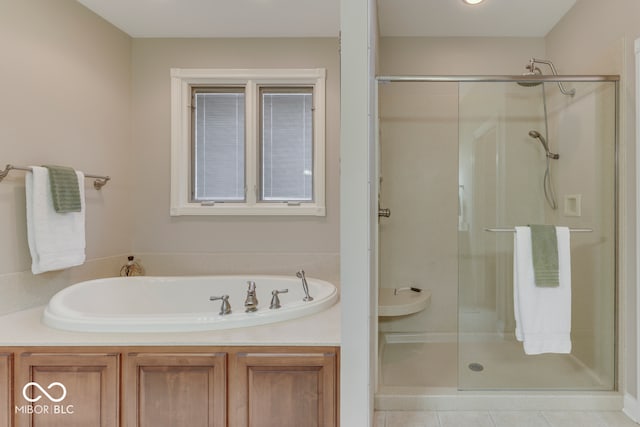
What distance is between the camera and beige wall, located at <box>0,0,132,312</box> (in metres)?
1.84

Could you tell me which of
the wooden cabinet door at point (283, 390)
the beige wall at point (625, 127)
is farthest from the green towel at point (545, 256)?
the wooden cabinet door at point (283, 390)

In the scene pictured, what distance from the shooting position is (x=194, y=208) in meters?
2.66

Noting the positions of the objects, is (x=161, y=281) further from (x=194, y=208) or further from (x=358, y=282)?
(x=358, y=282)

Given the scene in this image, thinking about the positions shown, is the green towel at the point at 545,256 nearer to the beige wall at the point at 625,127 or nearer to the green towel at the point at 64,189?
the beige wall at the point at 625,127

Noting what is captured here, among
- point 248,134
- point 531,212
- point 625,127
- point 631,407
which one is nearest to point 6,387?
point 248,134

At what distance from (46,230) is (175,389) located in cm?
123

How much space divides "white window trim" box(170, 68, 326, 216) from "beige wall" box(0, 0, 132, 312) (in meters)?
0.39

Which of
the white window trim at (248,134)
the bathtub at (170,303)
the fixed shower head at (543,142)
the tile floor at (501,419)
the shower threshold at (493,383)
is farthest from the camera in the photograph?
the white window trim at (248,134)

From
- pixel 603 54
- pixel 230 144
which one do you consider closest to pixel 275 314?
pixel 230 144

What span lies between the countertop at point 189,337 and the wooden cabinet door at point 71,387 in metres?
0.06

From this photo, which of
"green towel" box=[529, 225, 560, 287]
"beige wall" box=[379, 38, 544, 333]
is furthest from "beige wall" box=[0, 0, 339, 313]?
"green towel" box=[529, 225, 560, 287]

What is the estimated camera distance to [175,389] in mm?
1447

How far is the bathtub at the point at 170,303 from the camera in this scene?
61.0 inches

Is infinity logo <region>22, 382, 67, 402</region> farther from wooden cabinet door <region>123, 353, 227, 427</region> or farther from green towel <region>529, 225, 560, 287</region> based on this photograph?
green towel <region>529, 225, 560, 287</region>
